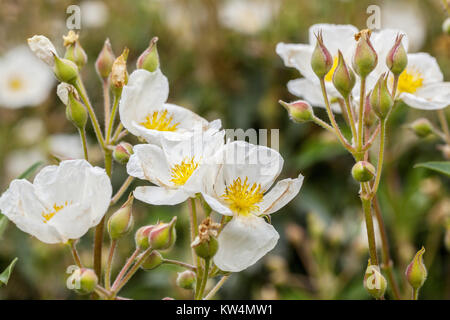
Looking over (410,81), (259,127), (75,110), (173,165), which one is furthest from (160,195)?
(259,127)

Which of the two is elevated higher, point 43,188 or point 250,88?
point 250,88

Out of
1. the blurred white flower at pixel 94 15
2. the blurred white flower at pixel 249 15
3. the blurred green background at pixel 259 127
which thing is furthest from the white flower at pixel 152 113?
the blurred white flower at pixel 94 15

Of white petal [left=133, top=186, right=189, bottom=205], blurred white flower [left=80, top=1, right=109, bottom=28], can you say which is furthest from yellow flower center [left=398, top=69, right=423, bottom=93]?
blurred white flower [left=80, top=1, right=109, bottom=28]

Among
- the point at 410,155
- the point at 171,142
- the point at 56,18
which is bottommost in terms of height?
the point at 410,155

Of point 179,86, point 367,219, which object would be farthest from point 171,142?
point 179,86

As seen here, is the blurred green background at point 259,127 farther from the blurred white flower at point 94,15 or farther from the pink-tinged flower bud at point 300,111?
the pink-tinged flower bud at point 300,111

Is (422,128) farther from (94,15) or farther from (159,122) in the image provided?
(94,15)

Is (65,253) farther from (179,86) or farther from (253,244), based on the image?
(253,244)

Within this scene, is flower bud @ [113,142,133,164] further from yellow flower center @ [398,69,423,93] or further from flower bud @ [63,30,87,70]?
yellow flower center @ [398,69,423,93]
